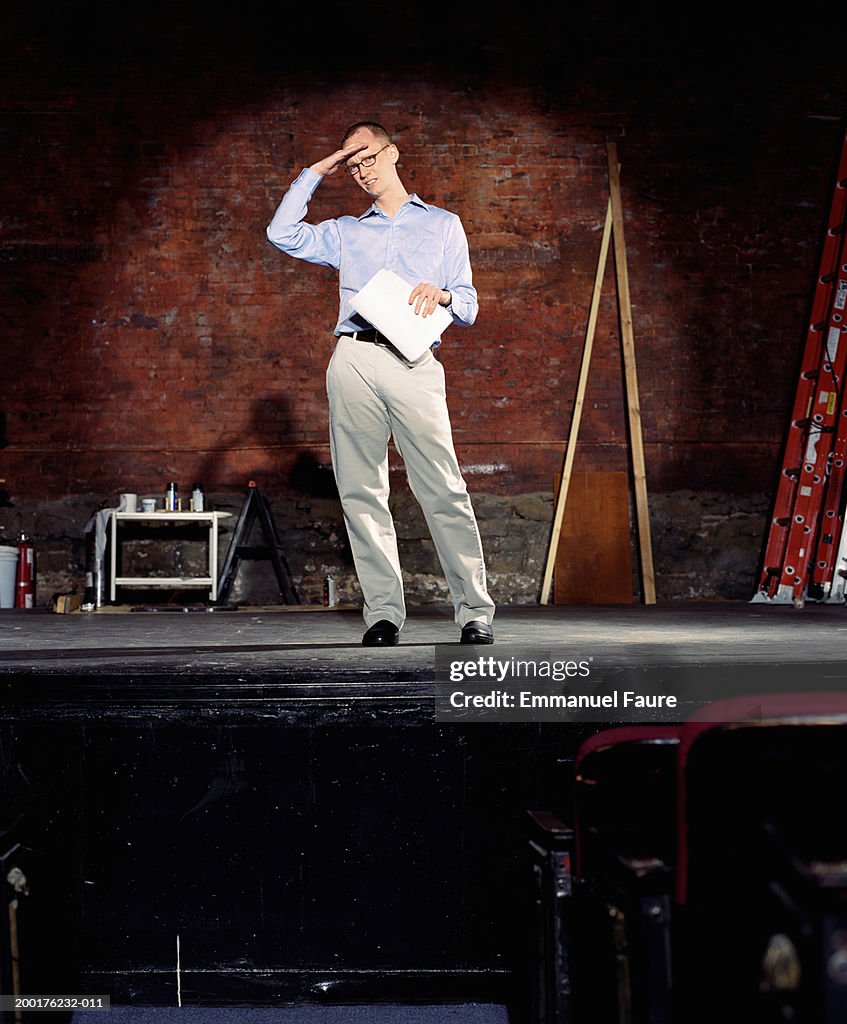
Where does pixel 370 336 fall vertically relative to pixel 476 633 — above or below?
above

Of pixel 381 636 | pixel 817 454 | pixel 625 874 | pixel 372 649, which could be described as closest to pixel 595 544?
pixel 817 454

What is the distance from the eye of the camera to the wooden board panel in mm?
5367

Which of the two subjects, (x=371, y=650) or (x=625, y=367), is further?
(x=625, y=367)

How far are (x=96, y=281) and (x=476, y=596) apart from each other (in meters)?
4.12

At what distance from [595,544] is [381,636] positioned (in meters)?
3.35

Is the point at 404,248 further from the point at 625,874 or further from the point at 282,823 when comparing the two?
the point at 625,874

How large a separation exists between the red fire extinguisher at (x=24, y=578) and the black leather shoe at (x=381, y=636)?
3654 millimetres

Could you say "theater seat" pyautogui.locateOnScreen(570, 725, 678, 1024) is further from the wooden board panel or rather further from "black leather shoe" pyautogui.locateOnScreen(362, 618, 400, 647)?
the wooden board panel

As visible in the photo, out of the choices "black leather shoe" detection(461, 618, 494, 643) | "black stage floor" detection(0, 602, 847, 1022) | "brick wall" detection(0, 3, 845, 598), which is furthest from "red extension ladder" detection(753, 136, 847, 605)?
"black stage floor" detection(0, 602, 847, 1022)

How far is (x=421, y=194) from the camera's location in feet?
18.1

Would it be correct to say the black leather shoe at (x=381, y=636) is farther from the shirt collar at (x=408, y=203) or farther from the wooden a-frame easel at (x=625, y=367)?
the wooden a-frame easel at (x=625, y=367)

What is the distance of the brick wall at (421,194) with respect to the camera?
18.1 feet

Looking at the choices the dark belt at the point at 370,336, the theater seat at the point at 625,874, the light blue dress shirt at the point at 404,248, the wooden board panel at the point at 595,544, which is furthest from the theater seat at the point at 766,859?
the wooden board panel at the point at 595,544

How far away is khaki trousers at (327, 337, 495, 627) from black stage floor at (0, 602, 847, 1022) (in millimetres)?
542
